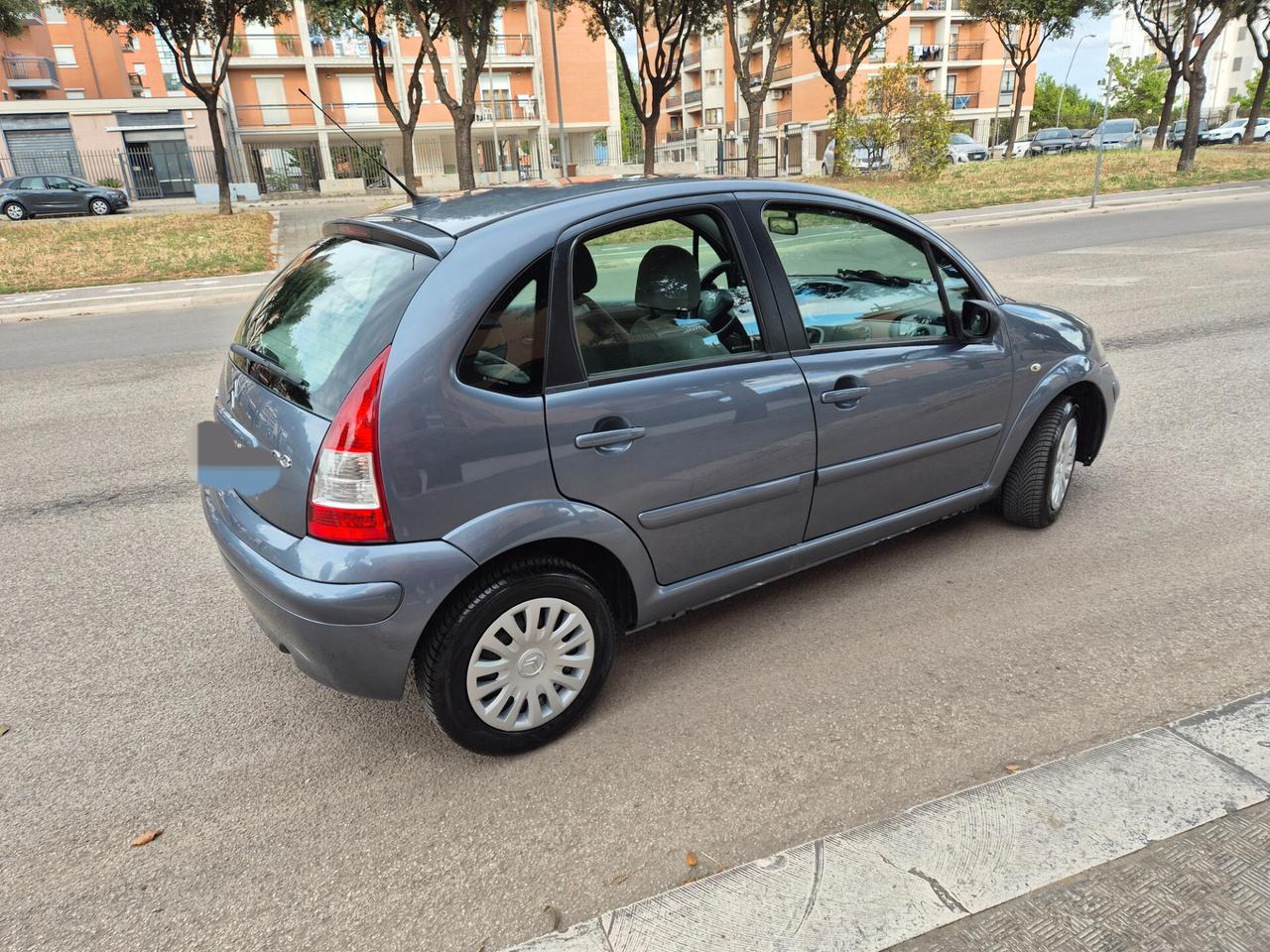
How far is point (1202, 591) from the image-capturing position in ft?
11.7

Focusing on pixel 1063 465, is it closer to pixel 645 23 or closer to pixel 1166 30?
pixel 645 23

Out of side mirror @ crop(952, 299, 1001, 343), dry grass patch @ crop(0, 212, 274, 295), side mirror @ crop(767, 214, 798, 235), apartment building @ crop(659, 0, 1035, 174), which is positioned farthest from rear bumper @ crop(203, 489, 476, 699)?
apartment building @ crop(659, 0, 1035, 174)

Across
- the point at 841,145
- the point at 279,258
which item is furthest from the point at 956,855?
the point at 841,145

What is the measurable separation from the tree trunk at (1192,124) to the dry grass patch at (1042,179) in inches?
14.2

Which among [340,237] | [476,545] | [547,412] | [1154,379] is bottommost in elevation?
[1154,379]

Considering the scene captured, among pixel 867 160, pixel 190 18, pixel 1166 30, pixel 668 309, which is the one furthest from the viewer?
pixel 1166 30

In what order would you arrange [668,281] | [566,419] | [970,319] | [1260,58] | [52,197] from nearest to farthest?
[566,419]
[668,281]
[970,319]
[52,197]
[1260,58]

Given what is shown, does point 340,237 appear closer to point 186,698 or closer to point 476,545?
point 476,545

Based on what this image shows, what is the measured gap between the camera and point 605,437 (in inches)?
104

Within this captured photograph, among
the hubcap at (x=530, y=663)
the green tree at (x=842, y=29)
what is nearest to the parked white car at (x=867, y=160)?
the green tree at (x=842, y=29)

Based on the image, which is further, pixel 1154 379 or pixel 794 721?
pixel 1154 379

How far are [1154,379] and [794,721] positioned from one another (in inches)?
209

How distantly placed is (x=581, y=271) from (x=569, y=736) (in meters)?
1.50

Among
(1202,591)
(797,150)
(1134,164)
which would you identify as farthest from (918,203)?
(797,150)
